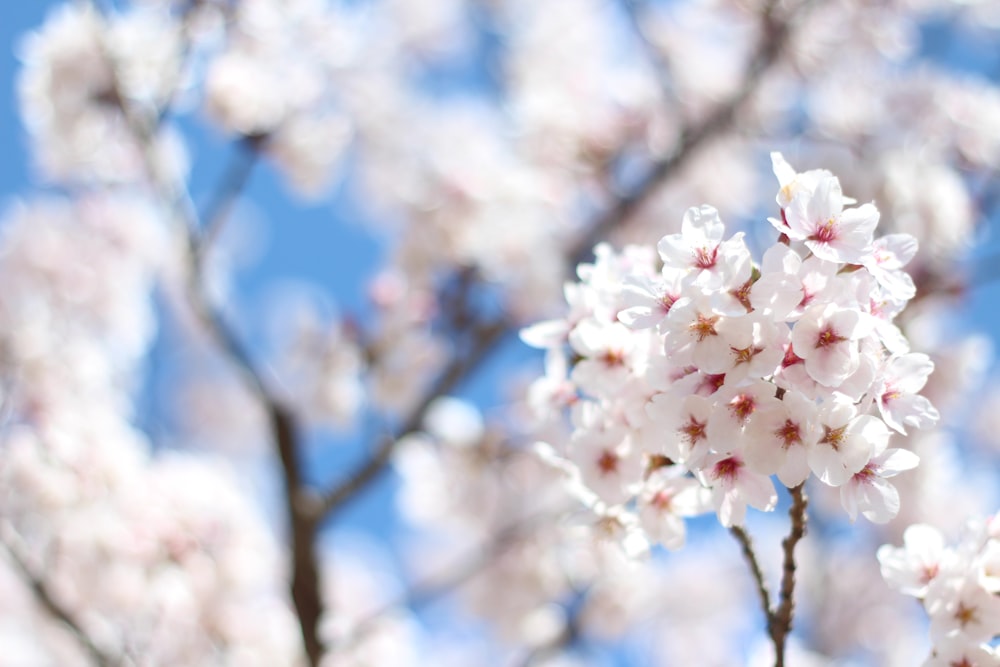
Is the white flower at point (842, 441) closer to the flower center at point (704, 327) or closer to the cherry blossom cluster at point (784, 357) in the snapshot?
the cherry blossom cluster at point (784, 357)

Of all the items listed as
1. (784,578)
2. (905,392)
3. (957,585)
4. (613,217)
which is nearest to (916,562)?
(957,585)

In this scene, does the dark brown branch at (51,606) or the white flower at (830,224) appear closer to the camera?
the white flower at (830,224)

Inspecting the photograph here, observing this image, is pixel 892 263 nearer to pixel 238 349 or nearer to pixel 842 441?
pixel 842 441

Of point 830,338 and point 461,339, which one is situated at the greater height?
point 830,338

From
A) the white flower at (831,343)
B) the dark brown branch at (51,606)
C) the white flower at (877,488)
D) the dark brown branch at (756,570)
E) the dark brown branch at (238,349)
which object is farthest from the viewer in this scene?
the dark brown branch at (238,349)

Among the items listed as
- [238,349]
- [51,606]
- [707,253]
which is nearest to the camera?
[707,253]

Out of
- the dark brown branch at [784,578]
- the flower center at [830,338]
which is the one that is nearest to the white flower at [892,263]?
the flower center at [830,338]
